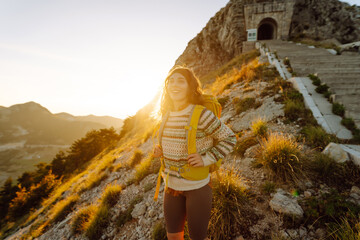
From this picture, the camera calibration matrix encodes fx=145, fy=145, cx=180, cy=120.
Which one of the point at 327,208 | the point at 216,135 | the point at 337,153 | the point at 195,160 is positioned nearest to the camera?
the point at 195,160

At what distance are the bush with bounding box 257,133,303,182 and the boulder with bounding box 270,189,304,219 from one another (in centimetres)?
41

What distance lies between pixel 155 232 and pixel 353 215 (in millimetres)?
3072

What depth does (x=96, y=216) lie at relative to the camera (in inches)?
153

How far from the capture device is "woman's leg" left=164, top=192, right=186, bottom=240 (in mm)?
1781

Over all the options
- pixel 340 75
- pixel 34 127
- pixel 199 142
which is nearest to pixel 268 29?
pixel 340 75

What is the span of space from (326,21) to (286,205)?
32.7 metres

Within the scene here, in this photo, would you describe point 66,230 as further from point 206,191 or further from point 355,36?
point 355,36

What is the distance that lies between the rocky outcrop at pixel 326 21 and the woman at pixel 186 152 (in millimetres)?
26923

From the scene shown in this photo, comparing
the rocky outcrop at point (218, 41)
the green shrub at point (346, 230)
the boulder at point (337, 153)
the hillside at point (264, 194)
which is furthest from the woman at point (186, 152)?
the rocky outcrop at point (218, 41)

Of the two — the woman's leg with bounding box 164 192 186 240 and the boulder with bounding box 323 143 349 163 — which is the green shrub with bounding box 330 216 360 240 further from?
the woman's leg with bounding box 164 192 186 240

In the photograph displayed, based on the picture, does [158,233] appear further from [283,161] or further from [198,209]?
[283,161]

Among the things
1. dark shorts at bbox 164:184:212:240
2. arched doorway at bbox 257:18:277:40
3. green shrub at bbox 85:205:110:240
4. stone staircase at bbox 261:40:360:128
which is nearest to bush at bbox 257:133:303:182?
dark shorts at bbox 164:184:212:240

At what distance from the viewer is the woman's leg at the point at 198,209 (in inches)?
63.8

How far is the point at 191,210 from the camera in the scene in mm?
1624
